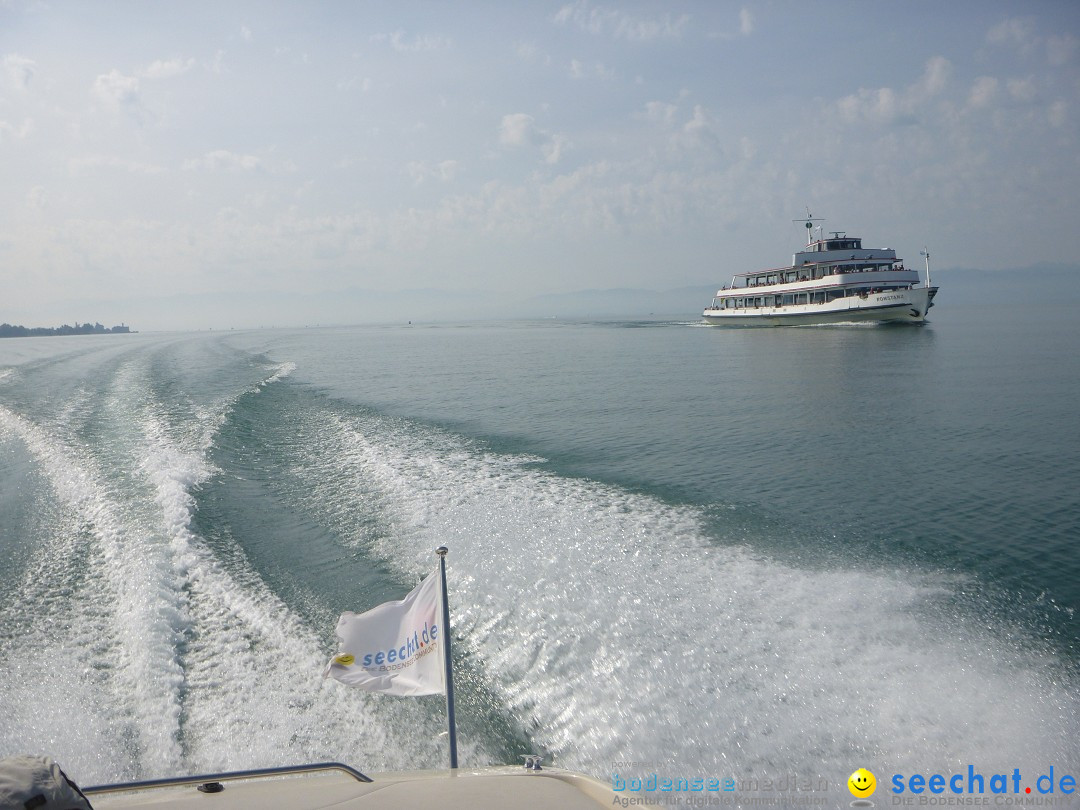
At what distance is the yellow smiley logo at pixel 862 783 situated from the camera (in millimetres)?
5418

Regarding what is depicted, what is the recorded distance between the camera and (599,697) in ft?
22.1

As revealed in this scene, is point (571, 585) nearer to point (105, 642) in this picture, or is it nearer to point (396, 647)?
point (396, 647)

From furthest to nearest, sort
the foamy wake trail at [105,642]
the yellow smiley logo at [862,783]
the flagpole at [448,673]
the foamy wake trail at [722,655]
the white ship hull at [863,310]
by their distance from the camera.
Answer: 1. the white ship hull at [863,310]
2. the foamy wake trail at [105,642]
3. the foamy wake trail at [722,655]
4. the yellow smiley logo at [862,783]
5. the flagpole at [448,673]

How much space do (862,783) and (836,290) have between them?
60.0m

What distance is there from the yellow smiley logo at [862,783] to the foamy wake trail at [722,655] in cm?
10

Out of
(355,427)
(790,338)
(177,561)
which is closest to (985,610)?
(177,561)

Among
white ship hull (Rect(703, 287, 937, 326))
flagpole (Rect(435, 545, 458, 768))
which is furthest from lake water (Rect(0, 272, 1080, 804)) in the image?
white ship hull (Rect(703, 287, 937, 326))

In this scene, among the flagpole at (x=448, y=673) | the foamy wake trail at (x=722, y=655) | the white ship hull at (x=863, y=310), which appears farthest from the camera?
the white ship hull at (x=863, y=310)

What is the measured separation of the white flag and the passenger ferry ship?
58107mm

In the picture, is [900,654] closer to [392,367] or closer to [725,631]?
[725,631]

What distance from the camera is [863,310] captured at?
182 ft

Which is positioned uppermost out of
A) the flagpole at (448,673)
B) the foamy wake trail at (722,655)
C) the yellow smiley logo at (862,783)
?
the flagpole at (448,673)

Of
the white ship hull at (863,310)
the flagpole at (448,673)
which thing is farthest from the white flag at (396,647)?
the white ship hull at (863,310)

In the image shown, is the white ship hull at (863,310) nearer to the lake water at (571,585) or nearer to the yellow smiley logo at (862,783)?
the lake water at (571,585)
